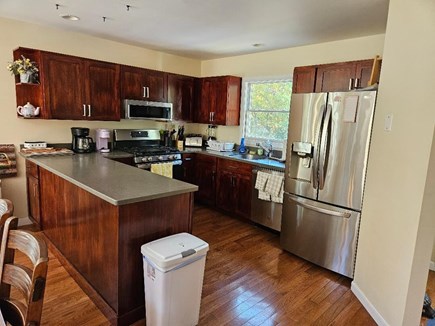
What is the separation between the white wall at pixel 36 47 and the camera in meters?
3.35

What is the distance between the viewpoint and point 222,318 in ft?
6.99

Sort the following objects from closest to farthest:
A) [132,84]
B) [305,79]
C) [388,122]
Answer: [388,122], [305,79], [132,84]

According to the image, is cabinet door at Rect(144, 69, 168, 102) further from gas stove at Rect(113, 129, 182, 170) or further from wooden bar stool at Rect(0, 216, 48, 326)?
wooden bar stool at Rect(0, 216, 48, 326)

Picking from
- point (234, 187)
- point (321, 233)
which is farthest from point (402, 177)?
point (234, 187)

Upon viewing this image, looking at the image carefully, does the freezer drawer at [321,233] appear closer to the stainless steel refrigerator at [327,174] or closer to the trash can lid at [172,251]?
the stainless steel refrigerator at [327,174]

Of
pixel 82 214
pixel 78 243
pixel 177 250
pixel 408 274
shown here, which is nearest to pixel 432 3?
pixel 408 274

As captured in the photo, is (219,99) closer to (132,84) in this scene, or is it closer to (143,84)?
(143,84)

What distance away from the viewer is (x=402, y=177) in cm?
199

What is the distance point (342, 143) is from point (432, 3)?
1.19 metres

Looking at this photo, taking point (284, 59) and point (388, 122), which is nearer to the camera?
point (388, 122)

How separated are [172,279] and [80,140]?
271cm

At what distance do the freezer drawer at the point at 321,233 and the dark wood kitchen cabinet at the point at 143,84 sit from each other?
2.54 metres

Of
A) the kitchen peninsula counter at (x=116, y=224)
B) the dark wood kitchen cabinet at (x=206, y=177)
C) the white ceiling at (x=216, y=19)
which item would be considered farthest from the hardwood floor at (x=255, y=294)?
the white ceiling at (x=216, y=19)

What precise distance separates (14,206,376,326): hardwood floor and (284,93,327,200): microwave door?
79 centimetres
